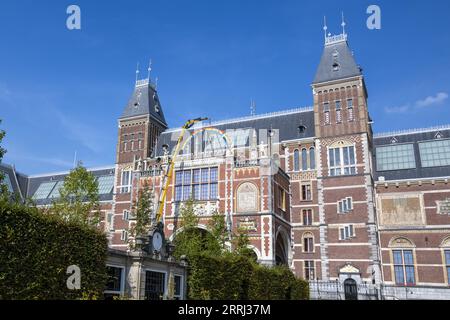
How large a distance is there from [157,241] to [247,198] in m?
17.6

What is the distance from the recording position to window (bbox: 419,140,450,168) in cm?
4222

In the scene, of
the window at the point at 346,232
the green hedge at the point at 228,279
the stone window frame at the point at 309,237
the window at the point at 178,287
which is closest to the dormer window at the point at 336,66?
the window at the point at 346,232

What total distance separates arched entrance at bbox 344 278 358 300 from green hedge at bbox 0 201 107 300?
28243 millimetres

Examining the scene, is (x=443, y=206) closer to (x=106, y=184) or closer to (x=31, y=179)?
(x=106, y=184)

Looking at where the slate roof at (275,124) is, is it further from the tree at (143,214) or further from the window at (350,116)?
the tree at (143,214)

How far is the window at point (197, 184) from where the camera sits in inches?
1591

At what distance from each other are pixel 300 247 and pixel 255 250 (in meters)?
7.98

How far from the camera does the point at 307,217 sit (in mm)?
43656

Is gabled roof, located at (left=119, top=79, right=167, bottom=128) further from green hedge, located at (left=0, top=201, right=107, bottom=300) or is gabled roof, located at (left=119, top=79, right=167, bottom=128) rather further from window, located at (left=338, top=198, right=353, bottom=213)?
green hedge, located at (left=0, top=201, right=107, bottom=300)

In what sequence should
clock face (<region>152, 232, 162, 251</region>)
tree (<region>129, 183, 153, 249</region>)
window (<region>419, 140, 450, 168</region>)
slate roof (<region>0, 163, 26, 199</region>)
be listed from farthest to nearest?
slate roof (<region>0, 163, 26, 199</region>)
window (<region>419, 140, 450, 168</region>)
tree (<region>129, 183, 153, 249</region>)
clock face (<region>152, 232, 162, 251</region>)

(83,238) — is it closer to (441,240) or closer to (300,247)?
(300,247)

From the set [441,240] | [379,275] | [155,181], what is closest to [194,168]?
[155,181]

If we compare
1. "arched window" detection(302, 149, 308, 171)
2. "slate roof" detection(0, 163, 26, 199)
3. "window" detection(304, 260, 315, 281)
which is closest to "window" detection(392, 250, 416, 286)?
"window" detection(304, 260, 315, 281)

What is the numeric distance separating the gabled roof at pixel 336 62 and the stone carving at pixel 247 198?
48.0 feet
